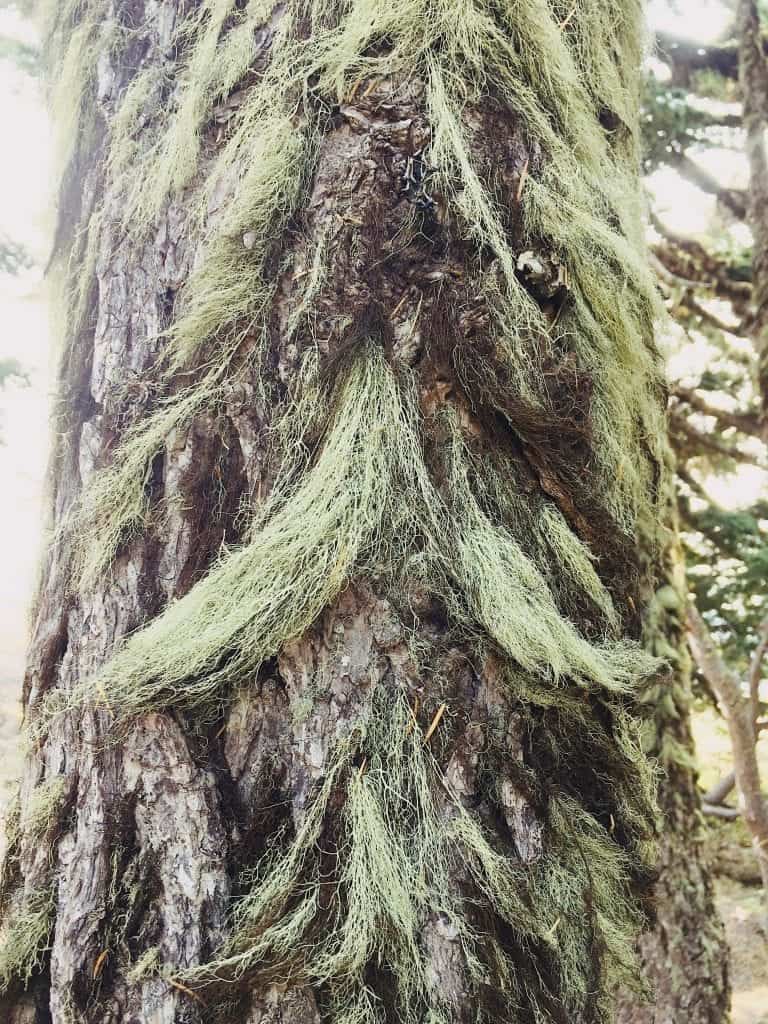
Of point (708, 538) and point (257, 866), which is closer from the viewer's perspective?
point (257, 866)

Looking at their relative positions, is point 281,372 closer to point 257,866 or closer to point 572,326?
point 572,326

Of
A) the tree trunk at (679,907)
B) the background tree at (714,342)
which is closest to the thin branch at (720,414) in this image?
the background tree at (714,342)

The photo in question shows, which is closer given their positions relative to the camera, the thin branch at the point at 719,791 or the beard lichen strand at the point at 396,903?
the beard lichen strand at the point at 396,903

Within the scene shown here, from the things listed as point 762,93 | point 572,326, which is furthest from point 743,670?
point 572,326

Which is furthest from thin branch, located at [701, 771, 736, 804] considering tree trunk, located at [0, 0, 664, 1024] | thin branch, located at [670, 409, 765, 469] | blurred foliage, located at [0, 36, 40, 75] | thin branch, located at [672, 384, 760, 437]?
blurred foliage, located at [0, 36, 40, 75]

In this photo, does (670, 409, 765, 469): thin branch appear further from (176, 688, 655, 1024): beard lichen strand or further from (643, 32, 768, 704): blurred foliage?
(176, 688, 655, 1024): beard lichen strand

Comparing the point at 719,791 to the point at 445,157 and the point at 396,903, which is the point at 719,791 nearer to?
the point at 396,903

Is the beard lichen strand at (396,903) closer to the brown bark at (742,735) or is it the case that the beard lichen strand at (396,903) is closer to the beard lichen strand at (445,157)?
the beard lichen strand at (445,157)

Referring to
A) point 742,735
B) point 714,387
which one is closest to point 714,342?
point 714,387
